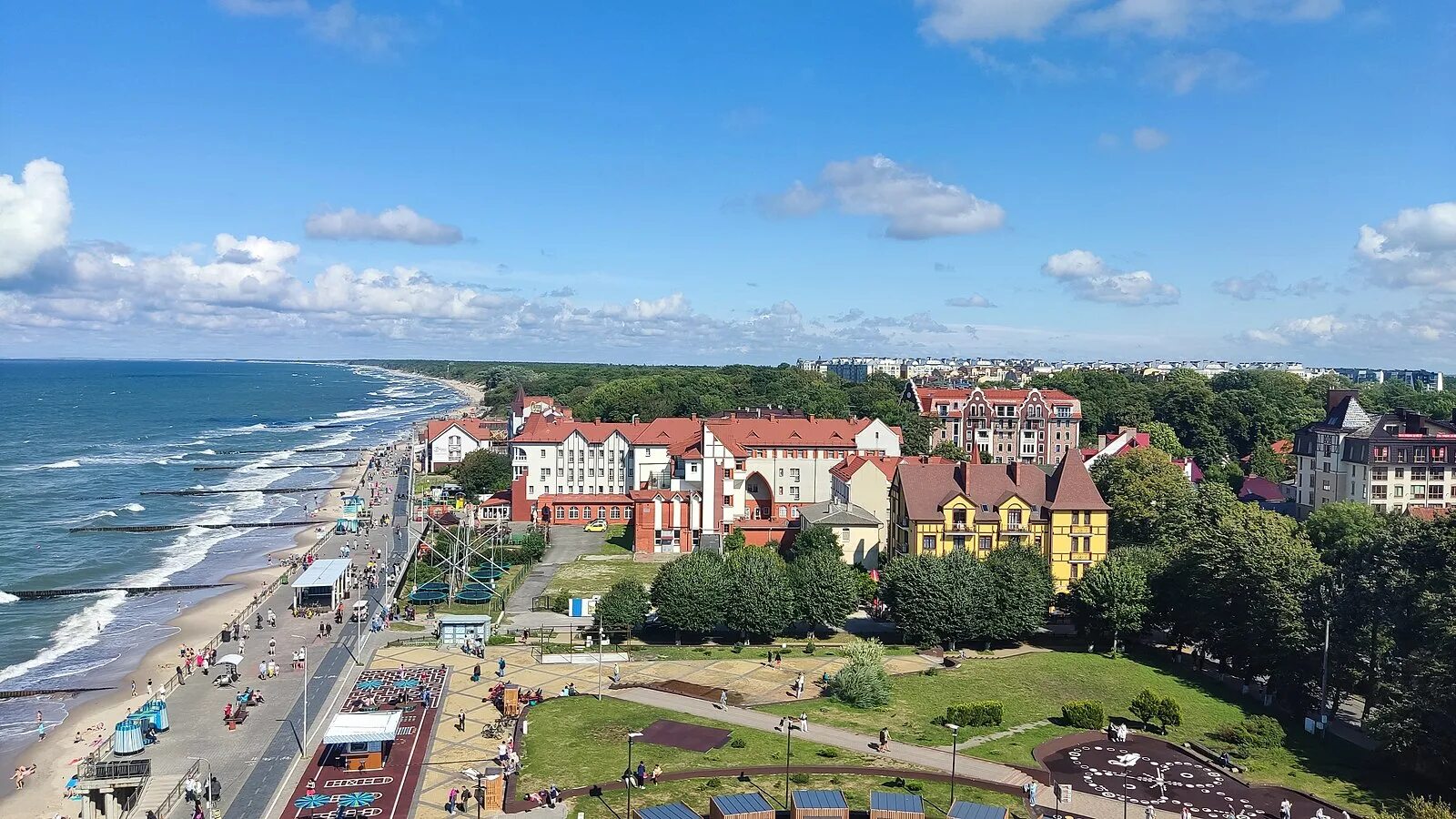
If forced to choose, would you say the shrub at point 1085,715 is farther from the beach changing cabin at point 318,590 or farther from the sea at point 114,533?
the sea at point 114,533

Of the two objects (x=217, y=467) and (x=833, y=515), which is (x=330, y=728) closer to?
(x=833, y=515)

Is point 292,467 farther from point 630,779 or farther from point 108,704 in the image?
point 630,779

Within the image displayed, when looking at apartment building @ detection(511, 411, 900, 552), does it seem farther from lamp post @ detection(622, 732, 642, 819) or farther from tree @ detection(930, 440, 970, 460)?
lamp post @ detection(622, 732, 642, 819)

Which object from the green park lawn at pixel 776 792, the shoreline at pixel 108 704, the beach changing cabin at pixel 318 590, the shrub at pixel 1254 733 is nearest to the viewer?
the green park lawn at pixel 776 792

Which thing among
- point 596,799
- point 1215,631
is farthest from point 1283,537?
point 596,799

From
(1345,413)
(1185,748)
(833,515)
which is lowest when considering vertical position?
(1185,748)

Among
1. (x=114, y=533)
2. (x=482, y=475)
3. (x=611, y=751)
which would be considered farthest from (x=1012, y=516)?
(x=114, y=533)

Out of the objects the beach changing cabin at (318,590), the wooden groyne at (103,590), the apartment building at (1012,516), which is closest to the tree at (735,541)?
the apartment building at (1012,516)
